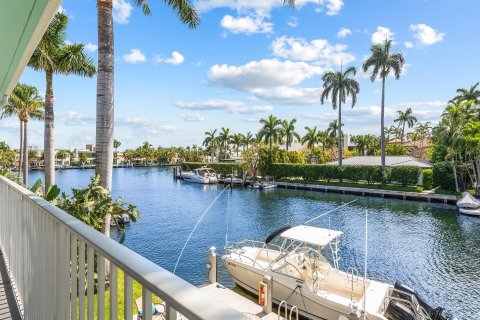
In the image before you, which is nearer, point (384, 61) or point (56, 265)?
point (56, 265)

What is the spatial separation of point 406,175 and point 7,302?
39912 mm

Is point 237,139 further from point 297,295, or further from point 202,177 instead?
point 297,295

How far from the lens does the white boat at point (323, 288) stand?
9078 millimetres

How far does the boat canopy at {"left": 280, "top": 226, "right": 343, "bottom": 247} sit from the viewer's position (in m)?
10.7

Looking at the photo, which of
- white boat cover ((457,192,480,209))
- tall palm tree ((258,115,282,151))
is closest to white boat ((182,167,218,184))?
tall palm tree ((258,115,282,151))

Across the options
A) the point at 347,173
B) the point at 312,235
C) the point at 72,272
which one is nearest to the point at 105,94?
the point at 72,272

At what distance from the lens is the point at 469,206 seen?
86.0 ft

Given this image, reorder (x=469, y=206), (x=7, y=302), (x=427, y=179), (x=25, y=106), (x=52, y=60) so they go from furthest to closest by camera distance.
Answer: (x=427, y=179) → (x=25, y=106) → (x=469, y=206) → (x=52, y=60) → (x=7, y=302)

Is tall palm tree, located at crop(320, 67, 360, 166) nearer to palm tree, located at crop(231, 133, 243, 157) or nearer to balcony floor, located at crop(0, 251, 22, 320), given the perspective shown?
palm tree, located at crop(231, 133, 243, 157)

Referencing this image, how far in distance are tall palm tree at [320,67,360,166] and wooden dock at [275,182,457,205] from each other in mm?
5657

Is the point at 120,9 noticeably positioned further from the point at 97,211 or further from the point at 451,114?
the point at 451,114

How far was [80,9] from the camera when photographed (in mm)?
10367

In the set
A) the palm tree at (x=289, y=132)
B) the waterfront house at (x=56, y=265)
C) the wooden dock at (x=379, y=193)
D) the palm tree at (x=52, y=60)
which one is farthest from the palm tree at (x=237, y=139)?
the waterfront house at (x=56, y=265)

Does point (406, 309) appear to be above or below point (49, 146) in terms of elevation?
below
